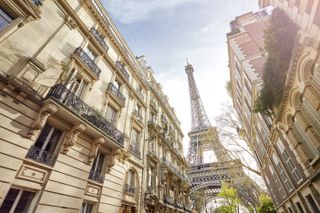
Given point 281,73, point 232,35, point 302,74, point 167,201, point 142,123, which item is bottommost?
point 167,201

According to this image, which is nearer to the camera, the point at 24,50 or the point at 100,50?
the point at 24,50

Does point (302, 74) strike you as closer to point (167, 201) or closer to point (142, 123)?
point (142, 123)

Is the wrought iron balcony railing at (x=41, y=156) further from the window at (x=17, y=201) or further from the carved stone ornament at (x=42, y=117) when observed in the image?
the window at (x=17, y=201)

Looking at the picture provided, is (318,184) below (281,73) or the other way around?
below

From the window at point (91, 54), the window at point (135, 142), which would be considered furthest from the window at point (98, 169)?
the window at point (91, 54)

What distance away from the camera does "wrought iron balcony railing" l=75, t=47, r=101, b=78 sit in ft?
34.4

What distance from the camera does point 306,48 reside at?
23.7 ft

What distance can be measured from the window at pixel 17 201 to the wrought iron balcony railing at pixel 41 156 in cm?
116

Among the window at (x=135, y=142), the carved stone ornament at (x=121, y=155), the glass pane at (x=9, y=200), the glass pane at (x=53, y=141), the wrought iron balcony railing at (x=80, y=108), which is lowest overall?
the glass pane at (x=9, y=200)

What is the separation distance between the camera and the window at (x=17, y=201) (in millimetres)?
5734

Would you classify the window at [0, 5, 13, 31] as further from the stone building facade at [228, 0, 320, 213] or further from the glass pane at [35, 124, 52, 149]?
the stone building facade at [228, 0, 320, 213]

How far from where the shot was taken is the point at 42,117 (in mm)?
7188

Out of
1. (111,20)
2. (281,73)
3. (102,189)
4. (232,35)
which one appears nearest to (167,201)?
(102,189)

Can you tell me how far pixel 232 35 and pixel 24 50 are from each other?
71.7 feet
